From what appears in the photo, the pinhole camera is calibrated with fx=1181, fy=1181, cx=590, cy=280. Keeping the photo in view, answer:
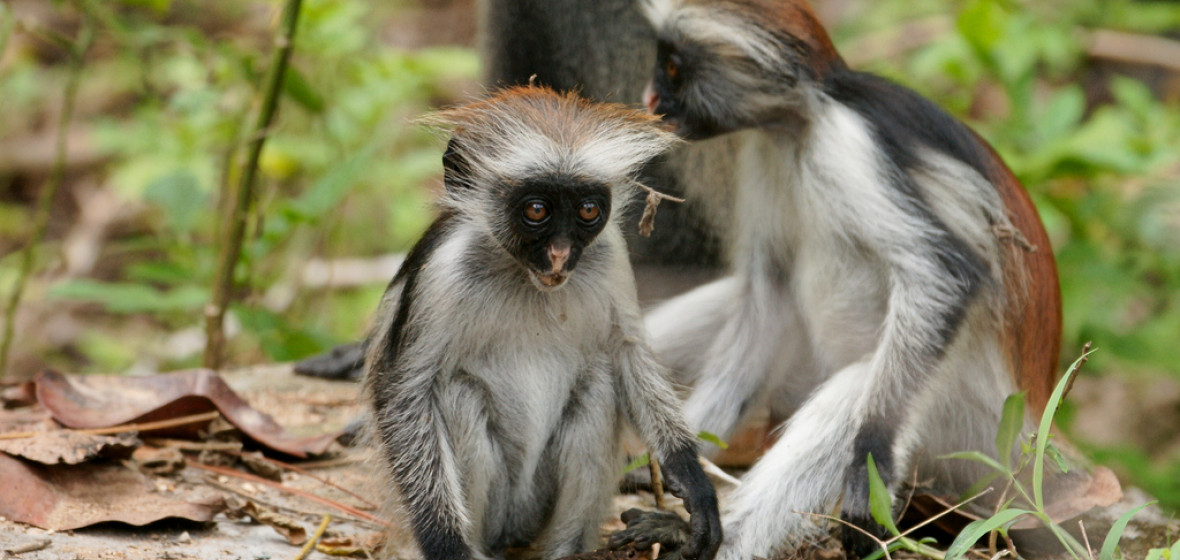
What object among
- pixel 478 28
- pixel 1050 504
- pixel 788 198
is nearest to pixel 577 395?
pixel 788 198

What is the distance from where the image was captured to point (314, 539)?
4.26 meters

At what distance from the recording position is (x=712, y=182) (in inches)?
242

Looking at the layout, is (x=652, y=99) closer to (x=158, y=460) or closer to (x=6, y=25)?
(x=158, y=460)

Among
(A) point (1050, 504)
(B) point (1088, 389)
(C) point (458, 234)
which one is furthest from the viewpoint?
(B) point (1088, 389)

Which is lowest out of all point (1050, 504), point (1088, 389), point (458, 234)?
point (1088, 389)

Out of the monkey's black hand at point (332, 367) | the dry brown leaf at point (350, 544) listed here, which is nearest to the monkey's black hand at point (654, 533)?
the dry brown leaf at point (350, 544)

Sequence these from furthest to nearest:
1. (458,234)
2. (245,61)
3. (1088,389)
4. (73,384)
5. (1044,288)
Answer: (1088,389) < (245,61) < (73,384) < (1044,288) < (458,234)

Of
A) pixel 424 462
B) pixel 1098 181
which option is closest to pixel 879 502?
pixel 424 462

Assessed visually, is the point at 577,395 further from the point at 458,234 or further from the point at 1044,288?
the point at 1044,288

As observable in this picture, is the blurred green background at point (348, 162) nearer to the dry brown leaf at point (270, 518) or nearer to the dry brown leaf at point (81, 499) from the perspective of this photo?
the dry brown leaf at point (270, 518)

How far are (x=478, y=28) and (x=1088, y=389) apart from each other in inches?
250

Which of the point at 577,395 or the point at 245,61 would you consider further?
the point at 245,61

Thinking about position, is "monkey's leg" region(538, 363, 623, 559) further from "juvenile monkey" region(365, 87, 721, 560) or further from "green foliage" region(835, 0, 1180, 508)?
"green foliage" region(835, 0, 1180, 508)

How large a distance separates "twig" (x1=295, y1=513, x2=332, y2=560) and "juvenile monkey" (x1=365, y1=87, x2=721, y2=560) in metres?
0.40
